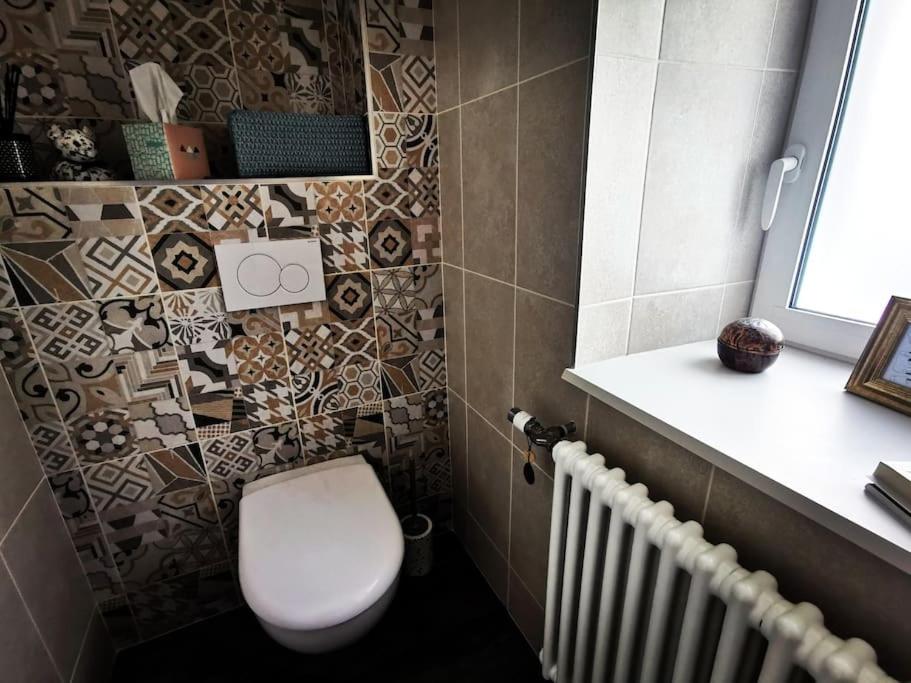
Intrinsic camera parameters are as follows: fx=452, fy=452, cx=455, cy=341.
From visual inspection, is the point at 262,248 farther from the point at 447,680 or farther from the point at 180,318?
the point at 447,680

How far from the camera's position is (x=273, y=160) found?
1.14 m

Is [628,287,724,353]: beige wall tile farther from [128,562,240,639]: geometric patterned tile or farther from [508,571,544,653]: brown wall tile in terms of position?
[128,562,240,639]: geometric patterned tile

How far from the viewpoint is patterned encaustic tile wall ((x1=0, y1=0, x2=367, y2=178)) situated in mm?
1069

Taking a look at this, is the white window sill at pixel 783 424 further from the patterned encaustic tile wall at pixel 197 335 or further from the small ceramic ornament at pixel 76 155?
the small ceramic ornament at pixel 76 155

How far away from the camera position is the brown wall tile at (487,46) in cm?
90

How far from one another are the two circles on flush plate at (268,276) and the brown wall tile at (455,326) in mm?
399

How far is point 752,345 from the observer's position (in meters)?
0.81

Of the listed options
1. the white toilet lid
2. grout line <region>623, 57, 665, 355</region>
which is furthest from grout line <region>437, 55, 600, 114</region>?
the white toilet lid

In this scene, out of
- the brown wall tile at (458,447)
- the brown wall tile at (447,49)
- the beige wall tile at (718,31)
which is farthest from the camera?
the brown wall tile at (458,447)

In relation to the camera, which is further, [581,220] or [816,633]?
[581,220]

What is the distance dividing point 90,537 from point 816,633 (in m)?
1.54

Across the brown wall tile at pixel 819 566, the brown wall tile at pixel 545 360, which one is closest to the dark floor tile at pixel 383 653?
the brown wall tile at pixel 545 360

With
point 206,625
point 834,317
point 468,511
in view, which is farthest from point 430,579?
point 834,317

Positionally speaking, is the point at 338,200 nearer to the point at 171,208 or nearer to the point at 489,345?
the point at 171,208
